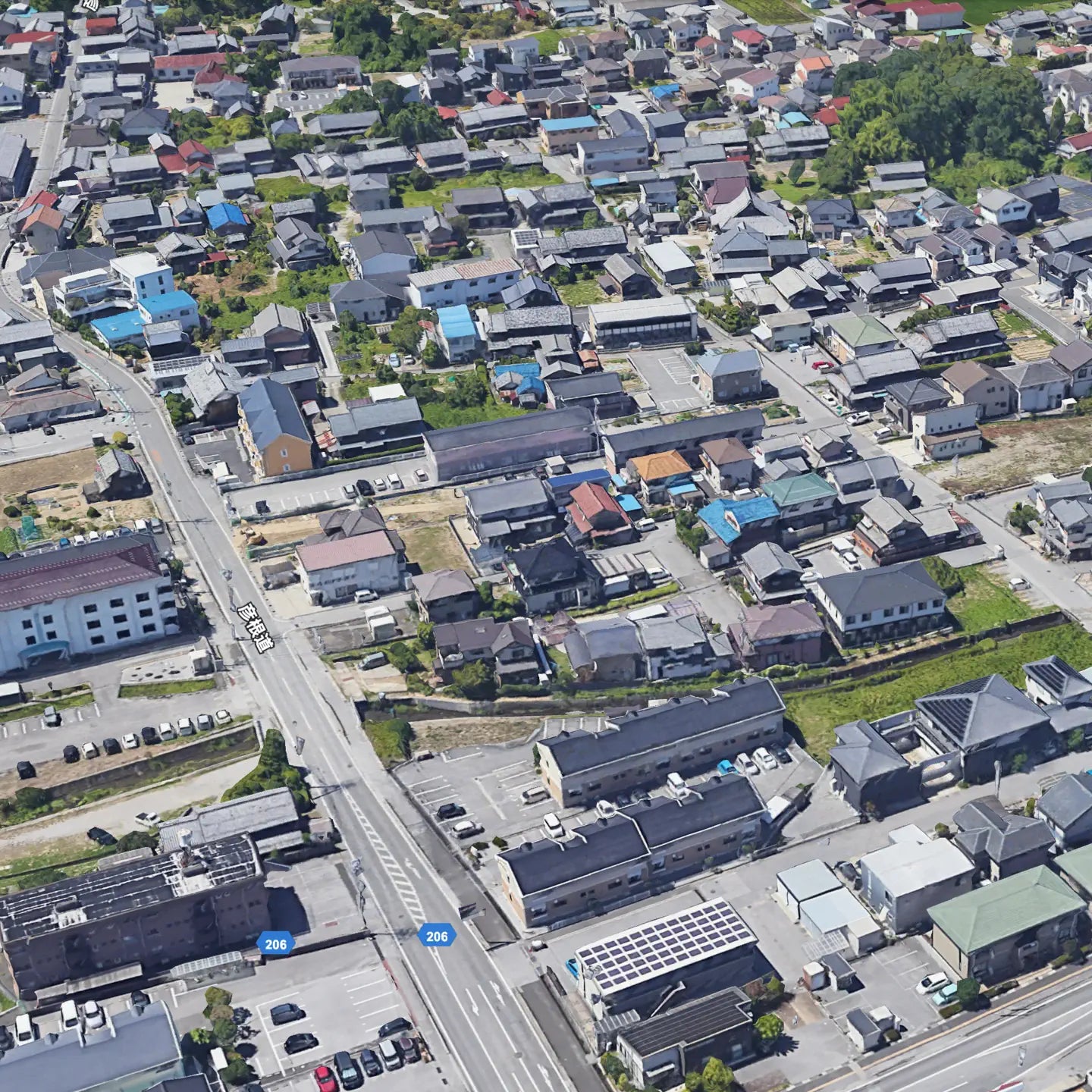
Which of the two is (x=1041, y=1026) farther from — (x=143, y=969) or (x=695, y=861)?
(x=143, y=969)

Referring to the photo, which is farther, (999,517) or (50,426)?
(50,426)

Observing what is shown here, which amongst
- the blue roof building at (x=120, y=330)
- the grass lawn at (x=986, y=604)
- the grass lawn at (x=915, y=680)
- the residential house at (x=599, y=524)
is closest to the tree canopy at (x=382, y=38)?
the blue roof building at (x=120, y=330)

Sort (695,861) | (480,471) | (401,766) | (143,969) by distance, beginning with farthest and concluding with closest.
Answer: (480,471), (401,766), (695,861), (143,969)

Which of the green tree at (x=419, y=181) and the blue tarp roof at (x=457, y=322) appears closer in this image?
the blue tarp roof at (x=457, y=322)

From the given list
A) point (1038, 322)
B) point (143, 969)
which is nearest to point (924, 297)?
point (1038, 322)

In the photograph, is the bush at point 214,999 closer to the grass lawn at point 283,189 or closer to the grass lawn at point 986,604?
the grass lawn at point 986,604

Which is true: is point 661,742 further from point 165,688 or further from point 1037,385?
point 1037,385
